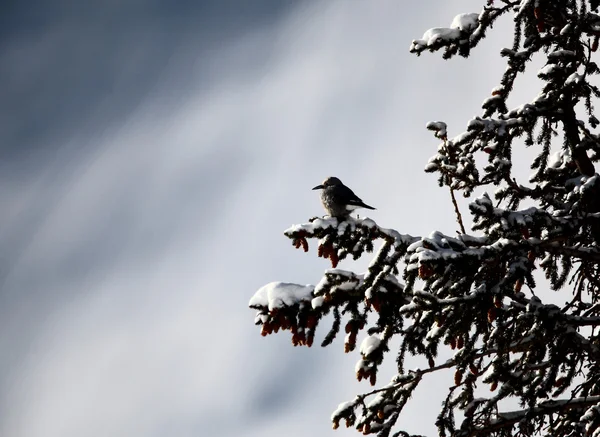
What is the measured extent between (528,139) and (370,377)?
3868 mm

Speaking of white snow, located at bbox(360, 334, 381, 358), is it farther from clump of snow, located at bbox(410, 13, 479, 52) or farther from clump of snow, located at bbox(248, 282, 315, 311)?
clump of snow, located at bbox(410, 13, 479, 52)

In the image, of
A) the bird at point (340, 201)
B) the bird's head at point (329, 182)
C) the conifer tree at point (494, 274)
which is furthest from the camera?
the bird's head at point (329, 182)

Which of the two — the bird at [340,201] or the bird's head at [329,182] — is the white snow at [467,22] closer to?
the bird at [340,201]

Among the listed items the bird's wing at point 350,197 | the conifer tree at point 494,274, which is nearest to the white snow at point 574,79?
the conifer tree at point 494,274

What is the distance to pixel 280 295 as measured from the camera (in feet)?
19.3

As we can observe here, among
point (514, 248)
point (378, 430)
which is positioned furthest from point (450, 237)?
point (378, 430)

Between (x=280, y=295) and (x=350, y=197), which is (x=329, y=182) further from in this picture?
(x=280, y=295)

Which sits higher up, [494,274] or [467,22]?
[467,22]

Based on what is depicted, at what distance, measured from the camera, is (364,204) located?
29.7 feet

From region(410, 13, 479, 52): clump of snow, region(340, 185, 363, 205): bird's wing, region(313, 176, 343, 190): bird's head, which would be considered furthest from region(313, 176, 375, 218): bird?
region(410, 13, 479, 52): clump of snow

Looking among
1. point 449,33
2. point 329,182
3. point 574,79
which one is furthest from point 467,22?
point 329,182

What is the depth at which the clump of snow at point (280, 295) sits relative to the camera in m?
5.79

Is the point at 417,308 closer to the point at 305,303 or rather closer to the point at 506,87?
the point at 305,303

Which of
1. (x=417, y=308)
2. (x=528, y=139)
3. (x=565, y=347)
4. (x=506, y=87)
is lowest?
(x=565, y=347)
